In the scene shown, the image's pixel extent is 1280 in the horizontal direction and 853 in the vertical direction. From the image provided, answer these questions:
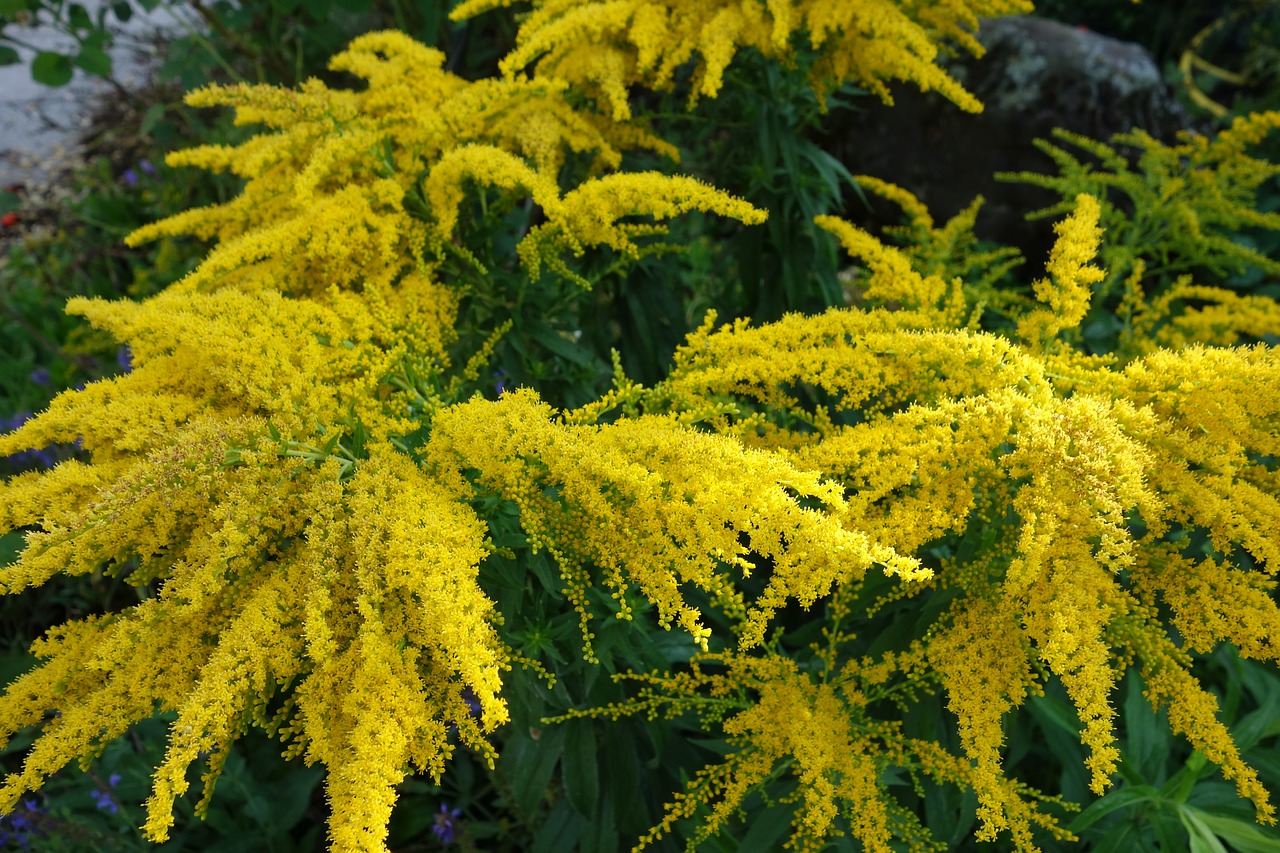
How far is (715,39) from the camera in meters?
2.39

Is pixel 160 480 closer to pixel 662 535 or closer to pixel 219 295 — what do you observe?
pixel 219 295

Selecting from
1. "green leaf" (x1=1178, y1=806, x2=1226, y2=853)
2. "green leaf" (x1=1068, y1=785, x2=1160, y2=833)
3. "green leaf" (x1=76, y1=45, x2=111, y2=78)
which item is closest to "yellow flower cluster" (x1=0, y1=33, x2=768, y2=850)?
"green leaf" (x1=1068, y1=785, x2=1160, y2=833)

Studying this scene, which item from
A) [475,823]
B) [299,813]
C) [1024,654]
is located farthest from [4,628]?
[1024,654]

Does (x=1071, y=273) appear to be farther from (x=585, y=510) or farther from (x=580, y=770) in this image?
(x=580, y=770)

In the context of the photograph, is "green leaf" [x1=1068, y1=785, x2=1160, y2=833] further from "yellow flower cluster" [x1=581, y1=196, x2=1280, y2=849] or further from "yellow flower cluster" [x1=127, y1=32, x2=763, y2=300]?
"yellow flower cluster" [x1=127, y1=32, x2=763, y2=300]

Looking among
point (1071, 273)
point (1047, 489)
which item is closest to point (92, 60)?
point (1071, 273)

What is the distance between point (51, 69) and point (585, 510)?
4.78 meters

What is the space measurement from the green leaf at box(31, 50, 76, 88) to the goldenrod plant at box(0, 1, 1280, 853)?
309cm

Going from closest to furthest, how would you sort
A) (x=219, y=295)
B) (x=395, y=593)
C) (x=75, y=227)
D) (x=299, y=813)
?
(x=395, y=593)
(x=219, y=295)
(x=299, y=813)
(x=75, y=227)

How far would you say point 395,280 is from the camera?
233 centimetres

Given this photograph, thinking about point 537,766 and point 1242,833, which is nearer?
point 1242,833

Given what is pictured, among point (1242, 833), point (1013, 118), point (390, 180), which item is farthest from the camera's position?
point (1013, 118)

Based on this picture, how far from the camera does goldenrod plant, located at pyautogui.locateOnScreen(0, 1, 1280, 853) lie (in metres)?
1.51

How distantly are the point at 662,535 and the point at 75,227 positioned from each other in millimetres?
6236
